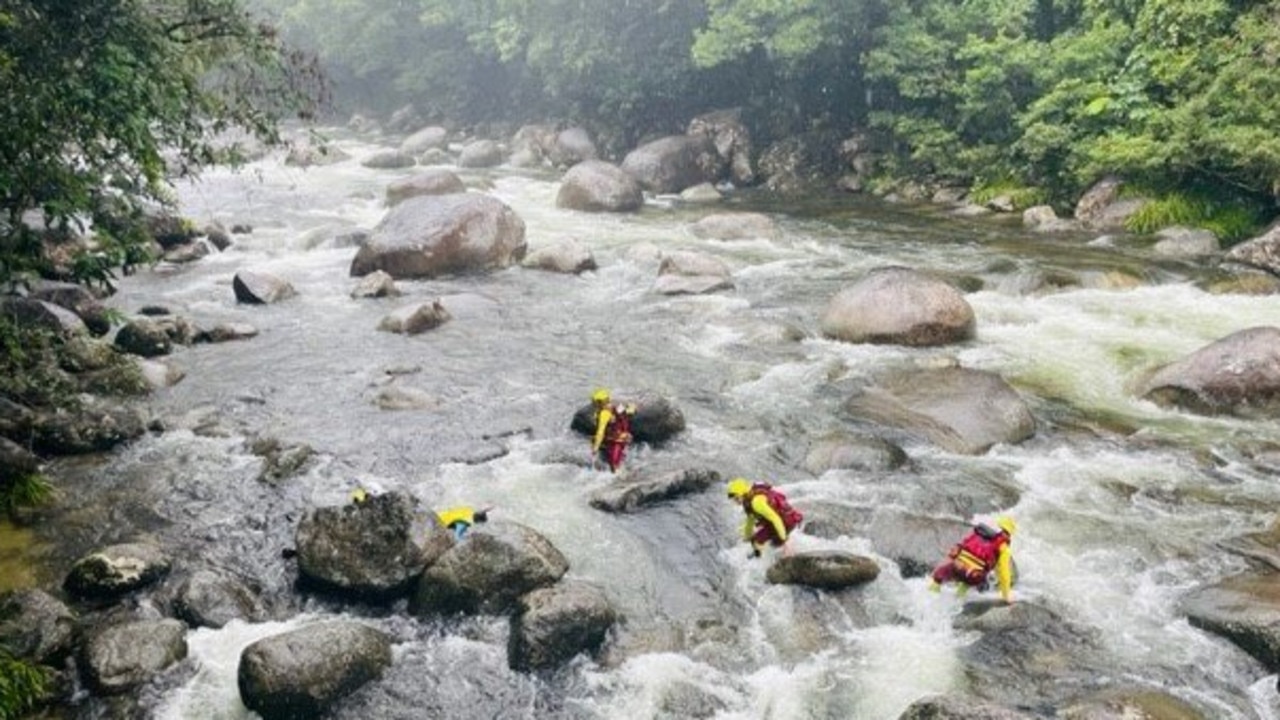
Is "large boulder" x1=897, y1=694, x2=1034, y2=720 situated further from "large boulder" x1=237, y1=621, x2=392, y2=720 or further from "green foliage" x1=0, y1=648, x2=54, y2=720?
"green foliage" x1=0, y1=648, x2=54, y2=720

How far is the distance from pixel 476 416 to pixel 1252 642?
8.86 meters

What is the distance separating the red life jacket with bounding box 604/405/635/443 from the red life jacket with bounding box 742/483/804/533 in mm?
2210

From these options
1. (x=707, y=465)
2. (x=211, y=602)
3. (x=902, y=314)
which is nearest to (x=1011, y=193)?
(x=902, y=314)

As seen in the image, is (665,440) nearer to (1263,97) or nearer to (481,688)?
(481,688)

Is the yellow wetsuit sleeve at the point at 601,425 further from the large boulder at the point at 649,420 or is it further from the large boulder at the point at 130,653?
the large boulder at the point at 130,653

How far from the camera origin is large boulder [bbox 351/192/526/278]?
64.2 feet

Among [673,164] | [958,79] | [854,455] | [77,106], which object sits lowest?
[854,455]

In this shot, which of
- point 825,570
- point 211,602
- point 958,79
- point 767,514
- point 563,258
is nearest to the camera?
point 211,602

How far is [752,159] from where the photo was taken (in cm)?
3231

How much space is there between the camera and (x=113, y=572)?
8352 millimetres

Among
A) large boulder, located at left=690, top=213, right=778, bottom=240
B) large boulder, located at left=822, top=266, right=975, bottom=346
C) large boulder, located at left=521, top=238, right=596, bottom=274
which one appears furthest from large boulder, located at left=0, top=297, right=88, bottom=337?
large boulder, located at left=690, top=213, right=778, bottom=240

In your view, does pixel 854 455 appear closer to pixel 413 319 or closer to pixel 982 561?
pixel 982 561

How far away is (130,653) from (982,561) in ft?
23.3

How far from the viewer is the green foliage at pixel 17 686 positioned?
598cm
